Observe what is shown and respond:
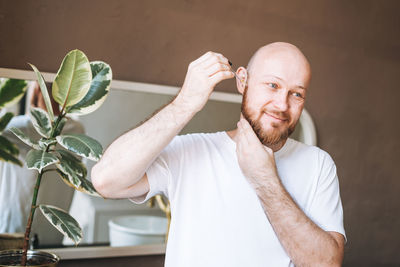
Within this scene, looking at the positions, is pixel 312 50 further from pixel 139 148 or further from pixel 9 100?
pixel 139 148

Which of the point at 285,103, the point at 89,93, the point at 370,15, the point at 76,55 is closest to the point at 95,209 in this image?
the point at 89,93

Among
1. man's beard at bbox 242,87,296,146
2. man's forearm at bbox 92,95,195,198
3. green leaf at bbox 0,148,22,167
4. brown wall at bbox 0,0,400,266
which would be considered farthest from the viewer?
brown wall at bbox 0,0,400,266

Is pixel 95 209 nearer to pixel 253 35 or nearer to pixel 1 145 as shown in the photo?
pixel 1 145

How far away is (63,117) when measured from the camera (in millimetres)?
1923

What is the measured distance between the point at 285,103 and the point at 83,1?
1495mm

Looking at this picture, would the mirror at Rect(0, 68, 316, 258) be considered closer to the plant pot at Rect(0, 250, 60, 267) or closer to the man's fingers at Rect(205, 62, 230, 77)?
the plant pot at Rect(0, 250, 60, 267)

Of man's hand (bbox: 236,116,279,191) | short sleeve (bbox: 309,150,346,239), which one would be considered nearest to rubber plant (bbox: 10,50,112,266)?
man's hand (bbox: 236,116,279,191)

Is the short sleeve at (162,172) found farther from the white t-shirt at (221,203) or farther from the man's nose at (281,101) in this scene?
the man's nose at (281,101)

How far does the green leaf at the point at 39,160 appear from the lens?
1.70 m

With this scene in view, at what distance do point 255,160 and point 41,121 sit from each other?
1051mm

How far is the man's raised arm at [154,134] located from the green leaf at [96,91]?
0.63 metres

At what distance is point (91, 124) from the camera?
2416 millimetres

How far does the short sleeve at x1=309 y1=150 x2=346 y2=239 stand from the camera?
4.78ft

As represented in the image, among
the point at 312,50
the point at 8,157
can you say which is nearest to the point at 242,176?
the point at 8,157
